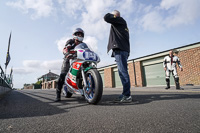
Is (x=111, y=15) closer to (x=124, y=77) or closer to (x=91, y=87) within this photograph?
(x=124, y=77)

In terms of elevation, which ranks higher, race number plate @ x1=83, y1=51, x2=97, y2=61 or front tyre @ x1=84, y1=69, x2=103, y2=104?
race number plate @ x1=83, y1=51, x2=97, y2=61

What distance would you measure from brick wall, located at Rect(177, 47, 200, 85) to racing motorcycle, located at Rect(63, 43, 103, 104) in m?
12.1

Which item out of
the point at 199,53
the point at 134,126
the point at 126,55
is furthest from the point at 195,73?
the point at 134,126

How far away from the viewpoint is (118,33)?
10.1 ft

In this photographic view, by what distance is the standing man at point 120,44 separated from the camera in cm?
289

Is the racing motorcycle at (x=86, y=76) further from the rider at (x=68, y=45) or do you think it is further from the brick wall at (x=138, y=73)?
the brick wall at (x=138, y=73)

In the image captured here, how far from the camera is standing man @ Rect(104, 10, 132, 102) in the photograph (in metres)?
2.89

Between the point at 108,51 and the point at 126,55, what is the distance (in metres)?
0.50

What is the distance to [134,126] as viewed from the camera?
43.9 inches

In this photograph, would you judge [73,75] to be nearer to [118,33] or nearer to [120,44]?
[120,44]

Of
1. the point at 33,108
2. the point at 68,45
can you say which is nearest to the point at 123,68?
the point at 68,45

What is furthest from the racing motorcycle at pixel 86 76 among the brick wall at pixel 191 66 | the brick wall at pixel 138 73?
the brick wall at pixel 138 73

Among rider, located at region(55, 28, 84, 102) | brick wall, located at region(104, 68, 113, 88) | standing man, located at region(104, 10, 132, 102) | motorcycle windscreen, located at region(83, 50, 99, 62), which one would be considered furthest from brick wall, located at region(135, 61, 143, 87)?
motorcycle windscreen, located at region(83, 50, 99, 62)

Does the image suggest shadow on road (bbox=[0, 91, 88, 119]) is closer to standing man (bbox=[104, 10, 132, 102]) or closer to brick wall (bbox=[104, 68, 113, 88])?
standing man (bbox=[104, 10, 132, 102])
